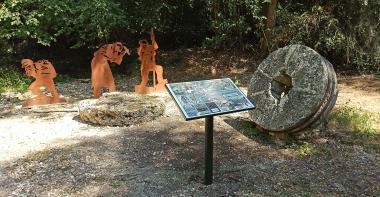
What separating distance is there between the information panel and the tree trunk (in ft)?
18.2

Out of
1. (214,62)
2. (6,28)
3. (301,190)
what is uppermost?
(6,28)

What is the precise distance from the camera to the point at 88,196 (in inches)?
147

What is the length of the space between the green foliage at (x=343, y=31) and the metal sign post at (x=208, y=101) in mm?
5384

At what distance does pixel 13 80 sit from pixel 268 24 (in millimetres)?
5797

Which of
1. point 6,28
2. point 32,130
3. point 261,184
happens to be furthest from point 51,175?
point 6,28

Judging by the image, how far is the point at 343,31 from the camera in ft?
28.8

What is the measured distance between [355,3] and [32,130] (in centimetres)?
686

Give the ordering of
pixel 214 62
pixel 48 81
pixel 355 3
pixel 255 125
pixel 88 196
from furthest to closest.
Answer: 1. pixel 214 62
2. pixel 355 3
3. pixel 48 81
4. pixel 255 125
5. pixel 88 196

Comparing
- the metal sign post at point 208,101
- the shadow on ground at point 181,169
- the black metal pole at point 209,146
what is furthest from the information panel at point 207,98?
the shadow on ground at point 181,169

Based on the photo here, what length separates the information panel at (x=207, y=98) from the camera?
362 cm

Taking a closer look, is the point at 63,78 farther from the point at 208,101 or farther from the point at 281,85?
the point at 208,101

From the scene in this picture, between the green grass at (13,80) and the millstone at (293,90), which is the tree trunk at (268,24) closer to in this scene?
the millstone at (293,90)

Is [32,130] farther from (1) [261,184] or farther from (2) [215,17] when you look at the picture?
(2) [215,17]

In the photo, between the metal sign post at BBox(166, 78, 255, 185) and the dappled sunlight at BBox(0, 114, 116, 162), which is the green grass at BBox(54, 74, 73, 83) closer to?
the dappled sunlight at BBox(0, 114, 116, 162)
